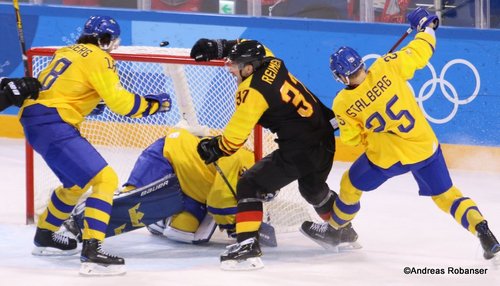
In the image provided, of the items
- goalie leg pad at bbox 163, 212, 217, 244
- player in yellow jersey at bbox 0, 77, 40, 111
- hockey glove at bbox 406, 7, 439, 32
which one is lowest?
goalie leg pad at bbox 163, 212, 217, 244

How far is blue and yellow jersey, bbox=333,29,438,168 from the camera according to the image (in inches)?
203

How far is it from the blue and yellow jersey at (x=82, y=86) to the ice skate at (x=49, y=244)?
580mm

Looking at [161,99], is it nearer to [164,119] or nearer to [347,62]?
[347,62]

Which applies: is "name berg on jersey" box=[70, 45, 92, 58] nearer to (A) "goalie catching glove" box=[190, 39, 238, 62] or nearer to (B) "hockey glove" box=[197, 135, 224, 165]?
(A) "goalie catching glove" box=[190, 39, 238, 62]

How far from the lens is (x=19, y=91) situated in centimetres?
509

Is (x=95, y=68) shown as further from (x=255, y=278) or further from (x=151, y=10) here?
(x=151, y=10)

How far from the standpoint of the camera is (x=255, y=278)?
5.04m

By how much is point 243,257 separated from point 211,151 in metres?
0.50

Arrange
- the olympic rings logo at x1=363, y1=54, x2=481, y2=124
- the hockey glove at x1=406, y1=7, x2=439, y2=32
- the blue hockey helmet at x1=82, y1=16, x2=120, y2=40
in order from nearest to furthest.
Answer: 1. the blue hockey helmet at x1=82, y1=16, x2=120, y2=40
2. the hockey glove at x1=406, y1=7, x2=439, y2=32
3. the olympic rings logo at x1=363, y1=54, x2=481, y2=124

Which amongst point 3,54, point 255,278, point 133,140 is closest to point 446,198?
point 255,278

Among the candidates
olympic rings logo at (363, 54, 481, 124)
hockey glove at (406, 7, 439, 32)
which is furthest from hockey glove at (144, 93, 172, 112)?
olympic rings logo at (363, 54, 481, 124)

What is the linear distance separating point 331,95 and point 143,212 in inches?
99.5

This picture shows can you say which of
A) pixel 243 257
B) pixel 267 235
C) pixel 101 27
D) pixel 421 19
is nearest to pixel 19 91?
pixel 101 27

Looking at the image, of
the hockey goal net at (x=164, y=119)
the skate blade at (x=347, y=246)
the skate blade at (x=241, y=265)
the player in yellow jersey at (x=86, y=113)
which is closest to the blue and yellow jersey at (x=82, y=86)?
the player in yellow jersey at (x=86, y=113)
